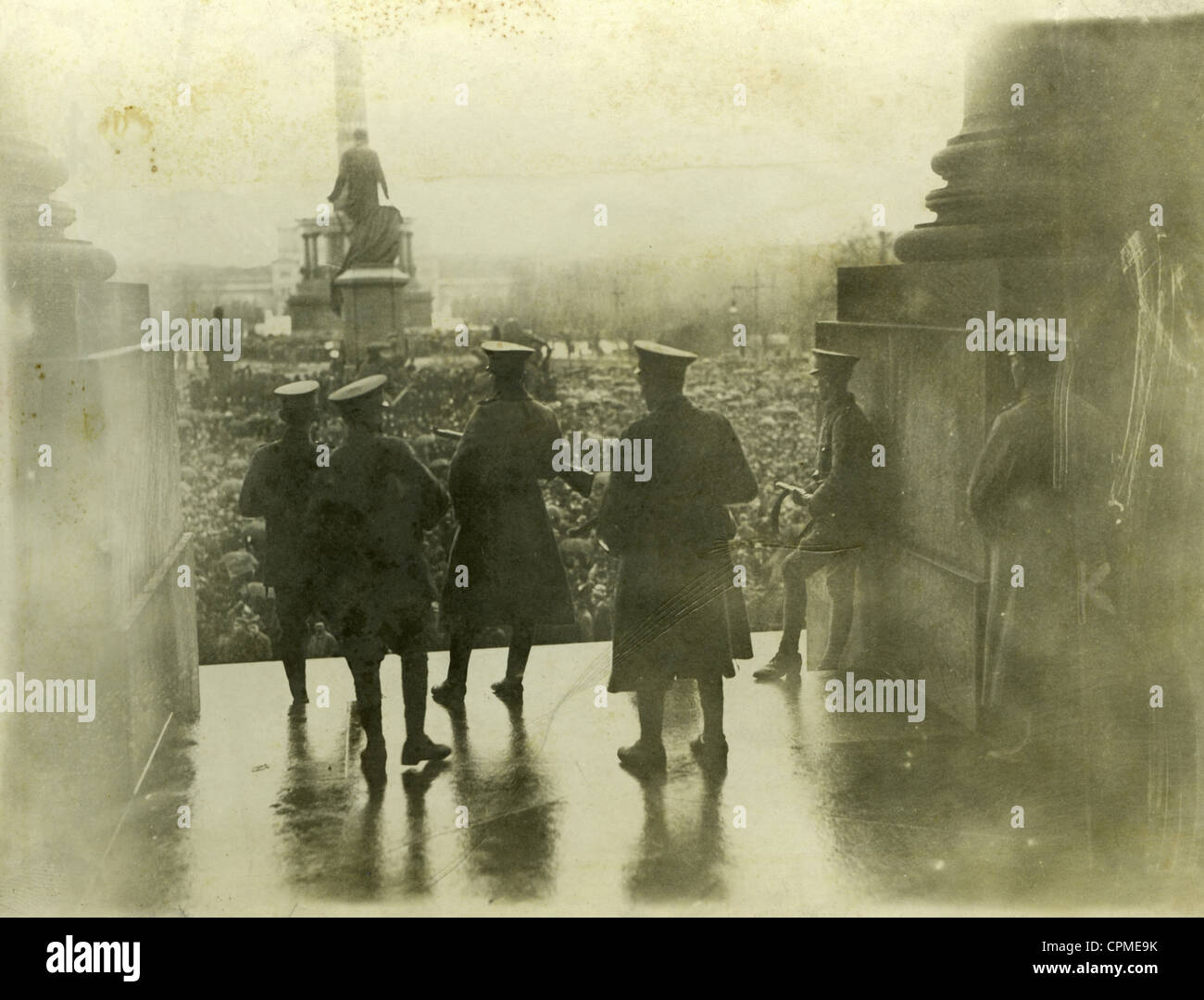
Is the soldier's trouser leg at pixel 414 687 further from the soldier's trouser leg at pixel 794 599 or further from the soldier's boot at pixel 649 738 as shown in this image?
the soldier's trouser leg at pixel 794 599

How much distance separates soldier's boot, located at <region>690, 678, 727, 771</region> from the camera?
4.93m

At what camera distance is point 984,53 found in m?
4.93

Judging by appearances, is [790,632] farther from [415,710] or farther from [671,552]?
[415,710]

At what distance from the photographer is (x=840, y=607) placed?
17.0 ft

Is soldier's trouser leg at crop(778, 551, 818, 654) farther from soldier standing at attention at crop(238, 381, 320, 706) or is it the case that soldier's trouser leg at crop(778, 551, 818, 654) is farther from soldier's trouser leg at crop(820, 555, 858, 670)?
soldier standing at attention at crop(238, 381, 320, 706)

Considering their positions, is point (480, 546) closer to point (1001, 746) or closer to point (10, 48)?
point (1001, 746)

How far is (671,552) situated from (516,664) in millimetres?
768

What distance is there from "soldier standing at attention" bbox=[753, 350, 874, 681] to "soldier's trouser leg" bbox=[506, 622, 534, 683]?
1042 mm

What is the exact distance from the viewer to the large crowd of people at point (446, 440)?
492 cm

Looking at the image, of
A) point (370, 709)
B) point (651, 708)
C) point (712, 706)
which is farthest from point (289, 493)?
point (712, 706)

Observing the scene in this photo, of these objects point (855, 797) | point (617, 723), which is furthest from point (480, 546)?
point (855, 797)

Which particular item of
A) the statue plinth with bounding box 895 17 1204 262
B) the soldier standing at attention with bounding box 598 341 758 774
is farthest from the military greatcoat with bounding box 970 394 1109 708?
the soldier standing at attention with bounding box 598 341 758 774

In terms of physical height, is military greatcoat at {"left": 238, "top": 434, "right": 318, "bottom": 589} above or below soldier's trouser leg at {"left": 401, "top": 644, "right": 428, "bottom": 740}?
above

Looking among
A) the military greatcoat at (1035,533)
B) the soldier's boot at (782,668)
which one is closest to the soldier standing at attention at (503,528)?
the soldier's boot at (782,668)
